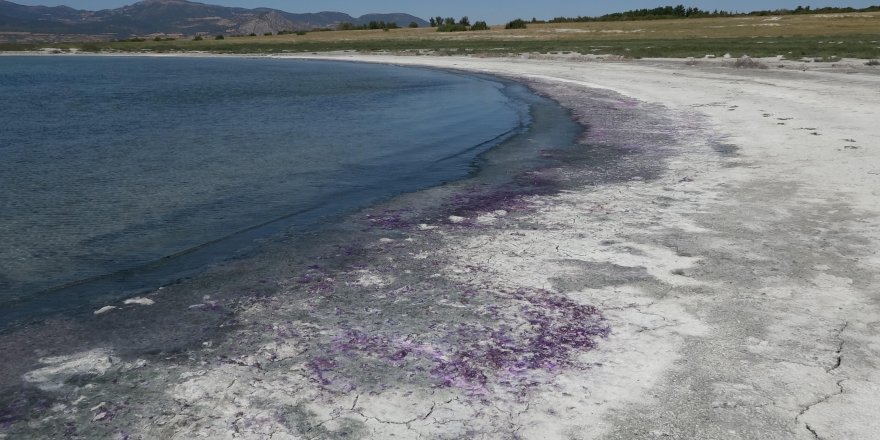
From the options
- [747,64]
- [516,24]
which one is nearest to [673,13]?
[516,24]

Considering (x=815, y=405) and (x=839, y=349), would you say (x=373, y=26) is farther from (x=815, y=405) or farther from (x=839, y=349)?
(x=815, y=405)

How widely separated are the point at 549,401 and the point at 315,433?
142 centimetres

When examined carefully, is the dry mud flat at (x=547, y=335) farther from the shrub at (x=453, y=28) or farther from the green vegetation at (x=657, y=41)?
the shrub at (x=453, y=28)

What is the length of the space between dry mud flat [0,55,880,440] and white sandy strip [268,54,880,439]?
21mm

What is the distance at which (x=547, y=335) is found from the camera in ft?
16.7

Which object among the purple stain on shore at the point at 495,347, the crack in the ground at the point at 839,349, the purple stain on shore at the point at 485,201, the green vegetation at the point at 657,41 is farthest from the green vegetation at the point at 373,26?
the crack in the ground at the point at 839,349

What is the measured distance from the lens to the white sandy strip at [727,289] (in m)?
4.01

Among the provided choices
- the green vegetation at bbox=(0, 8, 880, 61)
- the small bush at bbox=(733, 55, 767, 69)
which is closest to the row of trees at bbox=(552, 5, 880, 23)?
the green vegetation at bbox=(0, 8, 880, 61)

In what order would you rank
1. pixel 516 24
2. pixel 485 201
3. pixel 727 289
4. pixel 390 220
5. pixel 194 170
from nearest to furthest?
1. pixel 727 289
2. pixel 390 220
3. pixel 485 201
4. pixel 194 170
5. pixel 516 24

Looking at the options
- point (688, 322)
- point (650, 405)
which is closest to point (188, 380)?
point (650, 405)

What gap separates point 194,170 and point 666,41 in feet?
175

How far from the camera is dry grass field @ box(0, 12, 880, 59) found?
→ 41625mm

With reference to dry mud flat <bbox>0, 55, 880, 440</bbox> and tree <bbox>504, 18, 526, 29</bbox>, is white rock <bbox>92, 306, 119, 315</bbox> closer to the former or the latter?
dry mud flat <bbox>0, 55, 880, 440</bbox>

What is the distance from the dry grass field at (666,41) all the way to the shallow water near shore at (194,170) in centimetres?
2293
